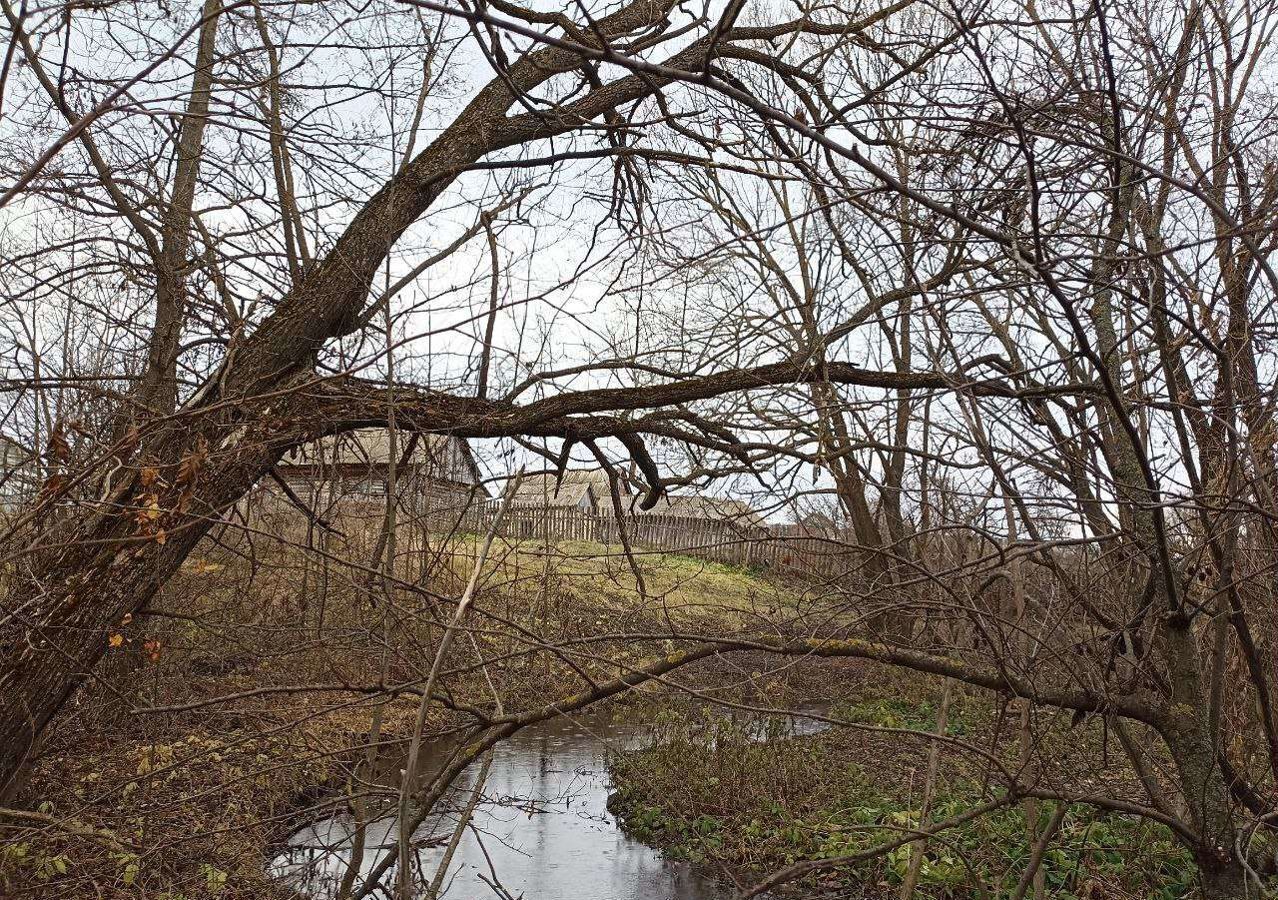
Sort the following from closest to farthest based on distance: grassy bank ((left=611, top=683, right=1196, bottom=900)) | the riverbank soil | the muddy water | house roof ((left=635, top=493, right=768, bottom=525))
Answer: house roof ((left=635, top=493, right=768, bottom=525)) < the riverbank soil < grassy bank ((left=611, top=683, right=1196, bottom=900)) < the muddy water

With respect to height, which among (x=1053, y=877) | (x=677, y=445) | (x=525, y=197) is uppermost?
(x=525, y=197)

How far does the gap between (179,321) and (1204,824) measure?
242 inches

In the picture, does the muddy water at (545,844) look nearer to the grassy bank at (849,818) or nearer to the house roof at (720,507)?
the grassy bank at (849,818)

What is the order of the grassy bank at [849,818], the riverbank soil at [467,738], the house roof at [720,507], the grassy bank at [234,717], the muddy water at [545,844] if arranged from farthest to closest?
the muddy water at [545,844] < the grassy bank at [849,818] < the riverbank soil at [467,738] < the house roof at [720,507] < the grassy bank at [234,717]

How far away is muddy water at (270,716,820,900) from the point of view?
7.41 metres

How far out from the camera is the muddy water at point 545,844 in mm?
7411

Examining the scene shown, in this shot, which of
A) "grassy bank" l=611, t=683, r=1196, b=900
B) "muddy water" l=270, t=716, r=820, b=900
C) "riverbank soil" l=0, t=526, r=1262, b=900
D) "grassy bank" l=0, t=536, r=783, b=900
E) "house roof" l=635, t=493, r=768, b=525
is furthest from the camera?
"muddy water" l=270, t=716, r=820, b=900

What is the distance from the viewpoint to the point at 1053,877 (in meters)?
6.86

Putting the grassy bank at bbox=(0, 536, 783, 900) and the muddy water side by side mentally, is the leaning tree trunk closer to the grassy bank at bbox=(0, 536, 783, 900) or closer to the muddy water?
the grassy bank at bbox=(0, 536, 783, 900)

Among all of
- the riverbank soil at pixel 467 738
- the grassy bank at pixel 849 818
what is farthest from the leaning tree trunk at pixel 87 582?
the grassy bank at pixel 849 818

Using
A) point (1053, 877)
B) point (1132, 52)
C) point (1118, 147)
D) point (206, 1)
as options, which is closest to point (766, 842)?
point (1053, 877)

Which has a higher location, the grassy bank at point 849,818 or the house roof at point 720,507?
the house roof at point 720,507

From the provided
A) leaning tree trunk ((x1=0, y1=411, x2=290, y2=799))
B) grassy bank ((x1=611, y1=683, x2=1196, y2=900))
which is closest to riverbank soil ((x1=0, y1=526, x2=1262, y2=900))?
grassy bank ((x1=611, y1=683, x2=1196, y2=900))

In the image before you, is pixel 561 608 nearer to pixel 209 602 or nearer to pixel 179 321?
pixel 209 602
